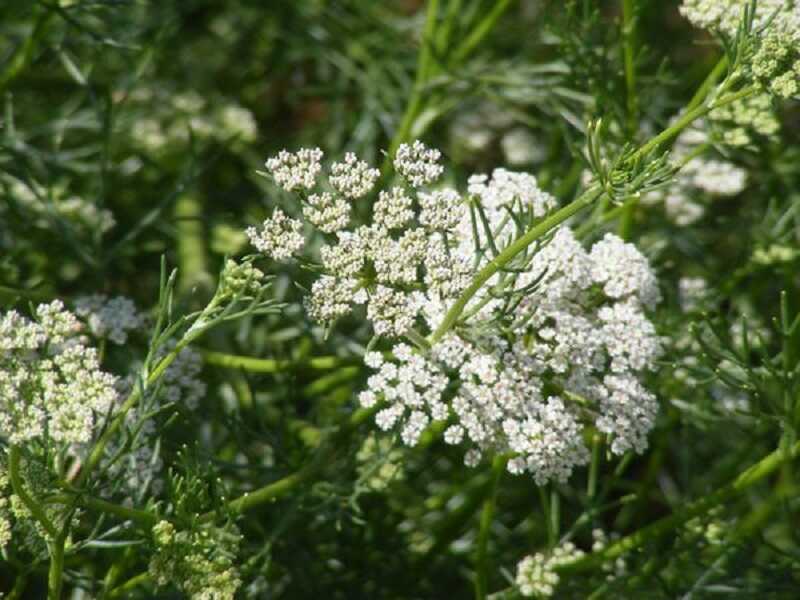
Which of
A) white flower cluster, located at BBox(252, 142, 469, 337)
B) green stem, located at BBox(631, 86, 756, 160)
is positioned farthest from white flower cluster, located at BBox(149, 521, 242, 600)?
green stem, located at BBox(631, 86, 756, 160)

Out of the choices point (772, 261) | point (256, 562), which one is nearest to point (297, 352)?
point (256, 562)

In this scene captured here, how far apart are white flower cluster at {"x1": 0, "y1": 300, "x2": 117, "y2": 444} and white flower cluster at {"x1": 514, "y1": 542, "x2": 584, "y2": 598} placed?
1.03 meters

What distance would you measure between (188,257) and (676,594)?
1941mm

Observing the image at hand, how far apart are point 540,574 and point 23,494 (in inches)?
46.3

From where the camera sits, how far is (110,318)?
2570 millimetres

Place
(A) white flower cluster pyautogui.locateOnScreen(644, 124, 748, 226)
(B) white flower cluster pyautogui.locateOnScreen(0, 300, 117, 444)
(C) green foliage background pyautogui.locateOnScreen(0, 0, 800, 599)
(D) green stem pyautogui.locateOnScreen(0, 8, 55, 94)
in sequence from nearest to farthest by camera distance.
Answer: (B) white flower cluster pyautogui.locateOnScreen(0, 300, 117, 444) < (C) green foliage background pyautogui.locateOnScreen(0, 0, 800, 599) < (D) green stem pyautogui.locateOnScreen(0, 8, 55, 94) < (A) white flower cluster pyautogui.locateOnScreen(644, 124, 748, 226)

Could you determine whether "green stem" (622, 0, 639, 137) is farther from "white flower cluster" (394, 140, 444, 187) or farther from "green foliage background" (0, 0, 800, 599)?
"white flower cluster" (394, 140, 444, 187)

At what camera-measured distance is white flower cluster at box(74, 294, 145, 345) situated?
2541 mm

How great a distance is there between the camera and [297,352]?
117 inches

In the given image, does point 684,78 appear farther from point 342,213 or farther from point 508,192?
point 342,213

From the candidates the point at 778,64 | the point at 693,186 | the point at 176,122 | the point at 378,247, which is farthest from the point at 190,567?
the point at 176,122

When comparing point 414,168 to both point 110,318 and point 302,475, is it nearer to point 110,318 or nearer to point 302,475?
point 302,475

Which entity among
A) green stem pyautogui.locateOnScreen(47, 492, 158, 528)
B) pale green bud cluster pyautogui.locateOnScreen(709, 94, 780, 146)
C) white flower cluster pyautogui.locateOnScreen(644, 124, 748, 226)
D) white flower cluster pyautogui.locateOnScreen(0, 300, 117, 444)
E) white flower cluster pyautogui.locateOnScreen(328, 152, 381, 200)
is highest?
white flower cluster pyautogui.locateOnScreen(644, 124, 748, 226)

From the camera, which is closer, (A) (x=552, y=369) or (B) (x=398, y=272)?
(B) (x=398, y=272)
